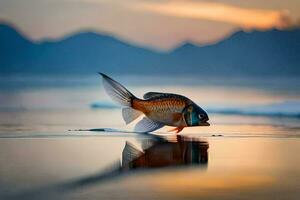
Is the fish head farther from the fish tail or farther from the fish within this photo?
the fish tail

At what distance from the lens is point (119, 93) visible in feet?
11.4

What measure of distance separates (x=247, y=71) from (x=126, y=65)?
640mm

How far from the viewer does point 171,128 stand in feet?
11.5

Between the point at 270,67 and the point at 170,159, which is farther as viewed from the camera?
the point at 270,67

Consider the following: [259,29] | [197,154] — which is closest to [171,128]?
[197,154]

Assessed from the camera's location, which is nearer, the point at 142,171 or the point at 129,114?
the point at 142,171

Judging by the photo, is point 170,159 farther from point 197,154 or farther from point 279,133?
point 279,133

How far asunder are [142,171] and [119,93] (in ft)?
1.63

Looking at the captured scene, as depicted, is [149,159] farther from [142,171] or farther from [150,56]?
[150,56]

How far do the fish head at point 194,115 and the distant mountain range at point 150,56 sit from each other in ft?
0.79

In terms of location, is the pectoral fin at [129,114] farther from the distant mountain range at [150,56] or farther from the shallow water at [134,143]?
the distant mountain range at [150,56]

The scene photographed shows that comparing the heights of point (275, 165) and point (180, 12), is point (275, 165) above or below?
below

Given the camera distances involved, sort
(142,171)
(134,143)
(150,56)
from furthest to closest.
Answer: (150,56), (134,143), (142,171)

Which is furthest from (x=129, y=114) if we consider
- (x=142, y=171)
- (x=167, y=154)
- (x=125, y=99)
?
(x=142, y=171)
